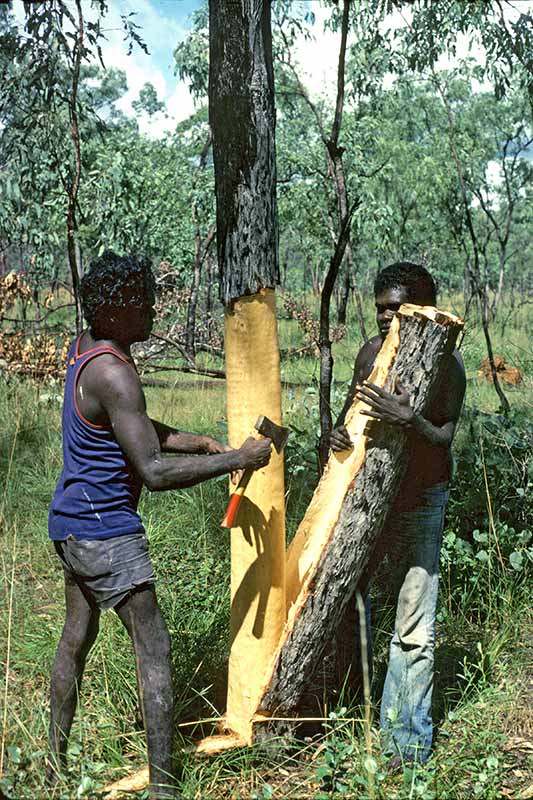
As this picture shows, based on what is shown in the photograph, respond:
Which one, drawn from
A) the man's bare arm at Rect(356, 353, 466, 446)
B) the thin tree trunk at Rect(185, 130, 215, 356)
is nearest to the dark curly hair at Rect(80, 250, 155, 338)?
the man's bare arm at Rect(356, 353, 466, 446)

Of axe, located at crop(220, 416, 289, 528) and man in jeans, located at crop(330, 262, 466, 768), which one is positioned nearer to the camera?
axe, located at crop(220, 416, 289, 528)

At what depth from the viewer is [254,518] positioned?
9.78 feet

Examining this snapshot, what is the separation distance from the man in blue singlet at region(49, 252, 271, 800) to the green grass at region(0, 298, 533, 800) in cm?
30

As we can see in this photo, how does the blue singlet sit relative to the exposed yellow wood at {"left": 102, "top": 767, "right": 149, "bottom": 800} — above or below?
above

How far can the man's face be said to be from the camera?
318cm

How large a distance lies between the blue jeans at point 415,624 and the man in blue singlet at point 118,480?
2.50 ft

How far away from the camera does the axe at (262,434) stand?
110 inches

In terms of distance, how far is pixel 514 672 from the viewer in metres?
3.86

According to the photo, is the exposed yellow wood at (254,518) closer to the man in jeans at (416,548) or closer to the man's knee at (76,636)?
the man in jeans at (416,548)

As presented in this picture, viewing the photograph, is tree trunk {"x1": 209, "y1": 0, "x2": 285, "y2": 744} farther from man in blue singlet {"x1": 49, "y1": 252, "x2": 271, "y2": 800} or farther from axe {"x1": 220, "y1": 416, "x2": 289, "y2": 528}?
man in blue singlet {"x1": 49, "y1": 252, "x2": 271, "y2": 800}

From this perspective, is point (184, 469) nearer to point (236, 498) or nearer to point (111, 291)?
point (236, 498)

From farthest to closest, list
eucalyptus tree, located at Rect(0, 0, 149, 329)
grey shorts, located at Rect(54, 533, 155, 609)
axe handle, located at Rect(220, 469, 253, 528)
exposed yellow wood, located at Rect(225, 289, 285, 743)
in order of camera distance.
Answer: eucalyptus tree, located at Rect(0, 0, 149, 329), exposed yellow wood, located at Rect(225, 289, 285, 743), axe handle, located at Rect(220, 469, 253, 528), grey shorts, located at Rect(54, 533, 155, 609)

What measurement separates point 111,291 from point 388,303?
3.64ft

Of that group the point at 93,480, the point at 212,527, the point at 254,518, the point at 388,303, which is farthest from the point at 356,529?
the point at 212,527
